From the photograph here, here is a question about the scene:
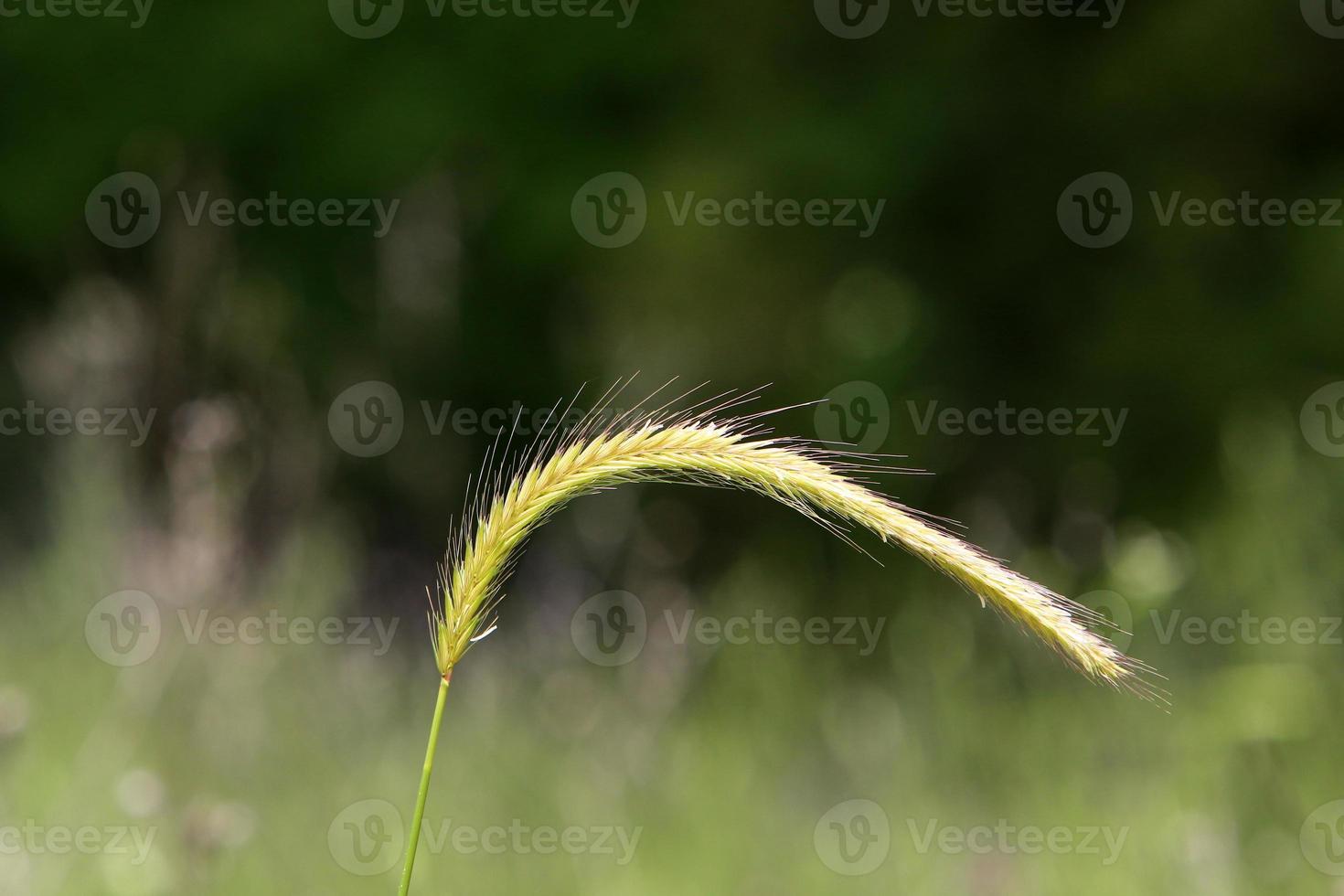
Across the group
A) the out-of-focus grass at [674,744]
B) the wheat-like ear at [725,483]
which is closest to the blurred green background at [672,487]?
the out-of-focus grass at [674,744]

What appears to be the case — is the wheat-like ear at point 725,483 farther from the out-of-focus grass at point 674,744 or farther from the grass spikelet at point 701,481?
the out-of-focus grass at point 674,744

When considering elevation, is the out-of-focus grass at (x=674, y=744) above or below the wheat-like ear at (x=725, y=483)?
below

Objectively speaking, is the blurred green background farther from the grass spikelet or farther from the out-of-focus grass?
the grass spikelet

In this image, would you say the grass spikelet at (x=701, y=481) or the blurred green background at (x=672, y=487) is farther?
the blurred green background at (x=672, y=487)

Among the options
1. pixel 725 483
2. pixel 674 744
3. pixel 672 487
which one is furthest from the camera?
pixel 672 487

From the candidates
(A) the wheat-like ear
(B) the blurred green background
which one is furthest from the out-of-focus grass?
(A) the wheat-like ear

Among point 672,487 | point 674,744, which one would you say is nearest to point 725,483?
point 674,744

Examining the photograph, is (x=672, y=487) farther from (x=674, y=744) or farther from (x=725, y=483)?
(x=725, y=483)
